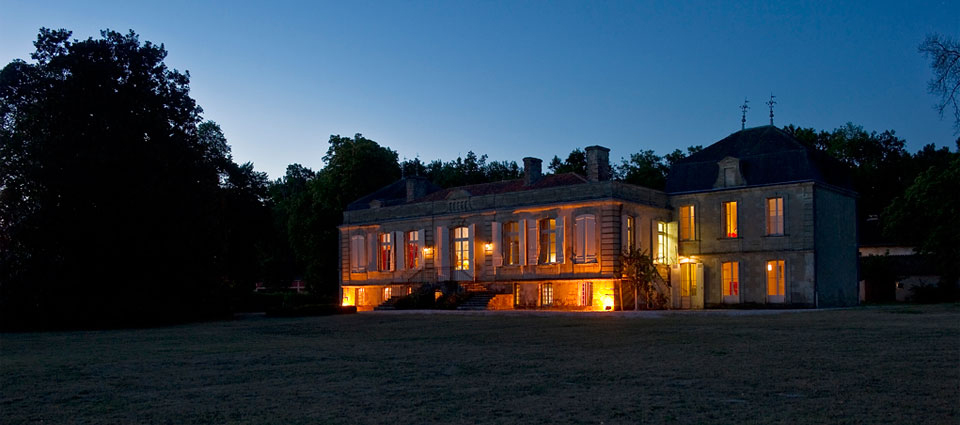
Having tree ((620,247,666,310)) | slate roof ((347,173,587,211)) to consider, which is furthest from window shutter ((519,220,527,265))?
tree ((620,247,666,310))

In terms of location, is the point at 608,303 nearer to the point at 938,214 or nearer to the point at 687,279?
the point at 687,279

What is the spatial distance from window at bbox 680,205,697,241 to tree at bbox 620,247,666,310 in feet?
9.74

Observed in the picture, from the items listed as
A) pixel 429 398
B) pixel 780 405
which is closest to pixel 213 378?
pixel 429 398

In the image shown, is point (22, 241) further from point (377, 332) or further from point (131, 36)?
point (377, 332)

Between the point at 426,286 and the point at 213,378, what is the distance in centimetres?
2489

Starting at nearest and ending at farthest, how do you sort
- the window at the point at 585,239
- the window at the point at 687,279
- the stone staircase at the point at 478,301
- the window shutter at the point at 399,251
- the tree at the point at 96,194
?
1. the tree at the point at 96,194
2. the window at the point at 585,239
3. the stone staircase at the point at 478,301
4. the window at the point at 687,279
5. the window shutter at the point at 399,251

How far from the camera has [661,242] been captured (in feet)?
111

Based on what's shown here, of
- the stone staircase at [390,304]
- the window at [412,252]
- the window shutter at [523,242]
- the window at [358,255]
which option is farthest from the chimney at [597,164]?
the window at [358,255]

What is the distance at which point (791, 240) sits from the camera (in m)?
30.9

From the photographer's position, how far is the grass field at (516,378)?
24.8 ft

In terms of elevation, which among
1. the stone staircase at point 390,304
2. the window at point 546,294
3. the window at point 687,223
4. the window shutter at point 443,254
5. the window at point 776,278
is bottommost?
the stone staircase at point 390,304

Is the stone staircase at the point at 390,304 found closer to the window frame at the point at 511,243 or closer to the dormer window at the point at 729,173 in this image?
the window frame at the point at 511,243

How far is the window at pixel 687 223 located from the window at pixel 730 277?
5.88 ft

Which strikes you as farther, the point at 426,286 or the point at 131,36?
the point at 426,286
